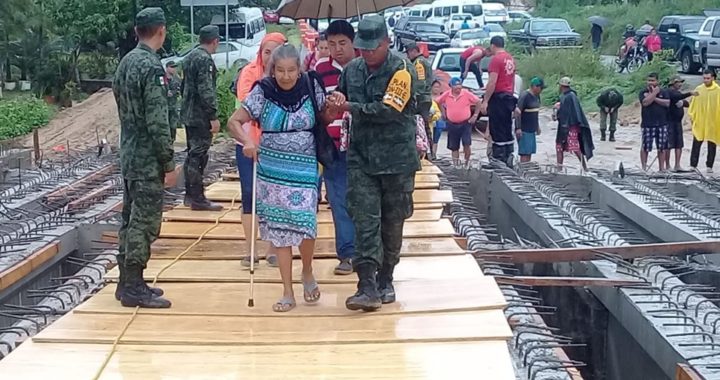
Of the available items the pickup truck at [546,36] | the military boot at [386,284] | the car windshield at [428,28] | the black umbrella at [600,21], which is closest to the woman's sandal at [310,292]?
the military boot at [386,284]

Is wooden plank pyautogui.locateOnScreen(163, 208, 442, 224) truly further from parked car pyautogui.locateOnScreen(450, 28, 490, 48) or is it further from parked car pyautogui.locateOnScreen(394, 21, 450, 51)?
parked car pyautogui.locateOnScreen(394, 21, 450, 51)

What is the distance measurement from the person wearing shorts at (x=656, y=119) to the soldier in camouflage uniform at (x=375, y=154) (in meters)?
9.51

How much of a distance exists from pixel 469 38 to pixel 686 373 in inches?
1111

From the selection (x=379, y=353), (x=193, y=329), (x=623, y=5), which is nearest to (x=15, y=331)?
(x=193, y=329)

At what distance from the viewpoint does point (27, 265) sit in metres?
6.67

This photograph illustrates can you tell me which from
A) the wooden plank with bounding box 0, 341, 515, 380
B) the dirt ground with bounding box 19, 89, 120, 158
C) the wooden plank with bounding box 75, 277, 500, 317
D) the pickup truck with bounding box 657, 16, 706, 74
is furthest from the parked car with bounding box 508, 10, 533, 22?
the wooden plank with bounding box 0, 341, 515, 380

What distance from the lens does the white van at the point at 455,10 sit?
3941 centimetres

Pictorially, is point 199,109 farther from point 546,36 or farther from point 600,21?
point 600,21

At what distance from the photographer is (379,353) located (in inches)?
183

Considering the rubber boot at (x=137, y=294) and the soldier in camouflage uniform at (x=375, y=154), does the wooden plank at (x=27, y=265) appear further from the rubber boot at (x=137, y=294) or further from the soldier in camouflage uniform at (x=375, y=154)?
the soldier in camouflage uniform at (x=375, y=154)

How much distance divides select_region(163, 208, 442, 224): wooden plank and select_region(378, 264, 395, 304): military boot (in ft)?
6.96

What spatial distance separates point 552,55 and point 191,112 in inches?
803

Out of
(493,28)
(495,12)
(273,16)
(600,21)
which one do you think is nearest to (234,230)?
(273,16)

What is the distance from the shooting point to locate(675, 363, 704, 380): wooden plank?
443cm
